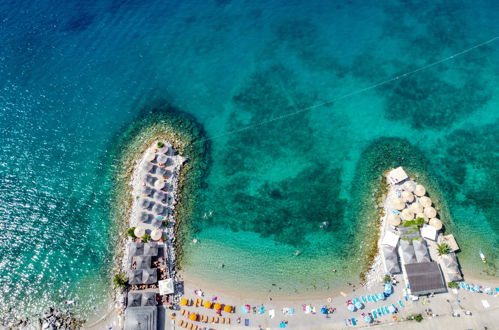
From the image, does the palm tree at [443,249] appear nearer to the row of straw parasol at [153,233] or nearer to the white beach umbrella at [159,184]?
the row of straw parasol at [153,233]

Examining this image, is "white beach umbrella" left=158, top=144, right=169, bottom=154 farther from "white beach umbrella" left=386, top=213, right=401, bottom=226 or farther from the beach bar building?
the beach bar building

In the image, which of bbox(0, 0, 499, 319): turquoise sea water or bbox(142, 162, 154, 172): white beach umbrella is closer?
bbox(0, 0, 499, 319): turquoise sea water

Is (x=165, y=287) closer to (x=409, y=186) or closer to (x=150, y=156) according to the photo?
(x=150, y=156)

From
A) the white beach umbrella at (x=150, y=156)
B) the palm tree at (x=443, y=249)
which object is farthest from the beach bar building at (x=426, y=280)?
the white beach umbrella at (x=150, y=156)

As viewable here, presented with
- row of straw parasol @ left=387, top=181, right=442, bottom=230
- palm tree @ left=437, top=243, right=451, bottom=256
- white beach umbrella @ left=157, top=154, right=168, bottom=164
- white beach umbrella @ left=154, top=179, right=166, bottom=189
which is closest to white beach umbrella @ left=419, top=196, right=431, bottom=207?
row of straw parasol @ left=387, top=181, right=442, bottom=230

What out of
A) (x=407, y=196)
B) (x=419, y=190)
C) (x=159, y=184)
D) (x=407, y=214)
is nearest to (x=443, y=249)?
(x=407, y=214)

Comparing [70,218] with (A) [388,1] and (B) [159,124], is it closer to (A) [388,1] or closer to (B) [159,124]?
(B) [159,124]

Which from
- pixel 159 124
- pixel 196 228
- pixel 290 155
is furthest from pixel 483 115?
pixel 159 124
